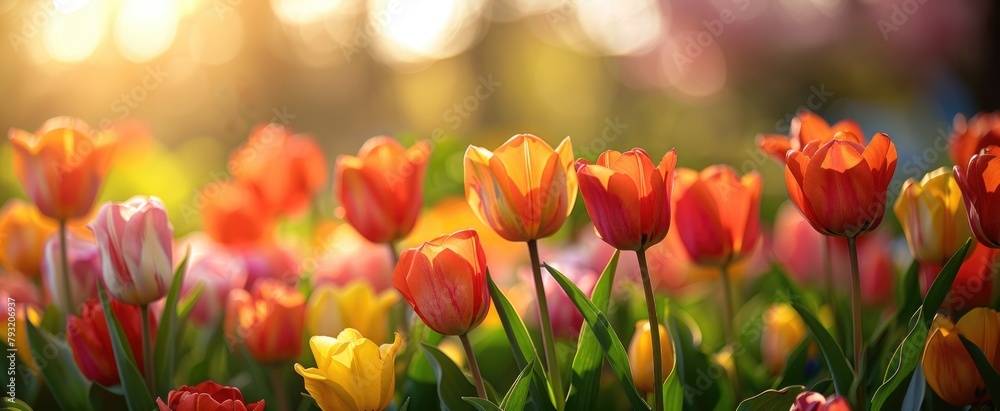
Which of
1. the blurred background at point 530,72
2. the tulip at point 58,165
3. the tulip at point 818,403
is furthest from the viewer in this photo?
the blurred background at point 530,72

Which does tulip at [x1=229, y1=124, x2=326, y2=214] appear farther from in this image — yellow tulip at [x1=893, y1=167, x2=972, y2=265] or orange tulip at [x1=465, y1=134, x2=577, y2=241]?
yellow tulip at [x1=893, y1=167, x2=972, y2=265]

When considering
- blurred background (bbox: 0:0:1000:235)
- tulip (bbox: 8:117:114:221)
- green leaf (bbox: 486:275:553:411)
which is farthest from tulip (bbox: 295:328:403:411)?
blurred background (bbox: 0:0:1000:235)

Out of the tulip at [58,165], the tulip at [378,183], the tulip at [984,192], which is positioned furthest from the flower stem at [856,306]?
the tulip at [58,165]

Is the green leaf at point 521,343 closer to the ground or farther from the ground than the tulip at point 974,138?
closer to the ground

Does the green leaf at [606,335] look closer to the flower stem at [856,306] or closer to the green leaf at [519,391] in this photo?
the green leaf at [519,391]

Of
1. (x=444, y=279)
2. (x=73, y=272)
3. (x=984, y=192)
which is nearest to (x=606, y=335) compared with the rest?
(x=444, y=279)

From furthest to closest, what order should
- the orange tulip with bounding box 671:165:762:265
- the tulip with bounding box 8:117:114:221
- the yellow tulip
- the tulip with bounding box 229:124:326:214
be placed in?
the tulip with bounding box 229:124:326:214 → the tulip with bounding box 8:117:114:221 → the orange tulip with bounding box 671:165:762:265 → the yellow tulip
